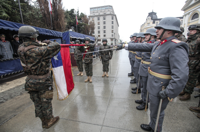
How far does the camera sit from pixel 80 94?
3.39 meters

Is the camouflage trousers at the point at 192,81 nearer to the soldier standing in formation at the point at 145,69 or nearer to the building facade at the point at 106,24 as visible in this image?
the soldier standing in formation at the point at 145,69

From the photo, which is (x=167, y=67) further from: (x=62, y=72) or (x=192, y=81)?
(x=192, y=81)

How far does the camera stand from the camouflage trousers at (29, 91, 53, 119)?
189cm

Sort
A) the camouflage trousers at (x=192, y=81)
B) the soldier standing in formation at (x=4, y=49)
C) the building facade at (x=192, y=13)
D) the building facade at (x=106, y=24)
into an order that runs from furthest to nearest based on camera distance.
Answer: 1. the building facade at (x=106, y=24)
2. the building facade at (x=192, y=13)
3. the soldier standing in formation at (x=4, y=49)
4. the camouflage trousers at (x=192, y=81)

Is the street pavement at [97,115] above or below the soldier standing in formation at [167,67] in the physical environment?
below

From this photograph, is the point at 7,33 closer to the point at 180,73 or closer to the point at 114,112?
the point at 114,112

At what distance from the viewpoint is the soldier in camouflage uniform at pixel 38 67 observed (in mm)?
1674

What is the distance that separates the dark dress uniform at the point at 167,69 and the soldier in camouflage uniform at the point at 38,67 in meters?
1.69

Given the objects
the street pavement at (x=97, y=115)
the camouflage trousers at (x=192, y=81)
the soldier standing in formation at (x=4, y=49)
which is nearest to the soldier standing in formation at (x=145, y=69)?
the street pavement at (x=97, y=115)

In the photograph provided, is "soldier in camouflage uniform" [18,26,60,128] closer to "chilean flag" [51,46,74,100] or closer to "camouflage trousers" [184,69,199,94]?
"chilean flag" [51,46,74,100]

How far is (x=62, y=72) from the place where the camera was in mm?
2377

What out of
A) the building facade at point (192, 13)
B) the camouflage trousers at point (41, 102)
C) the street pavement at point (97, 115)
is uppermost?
the building facade at point (192, 13)

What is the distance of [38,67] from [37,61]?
0.12 m

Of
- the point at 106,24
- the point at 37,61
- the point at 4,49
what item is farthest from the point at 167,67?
the point at 106,24
